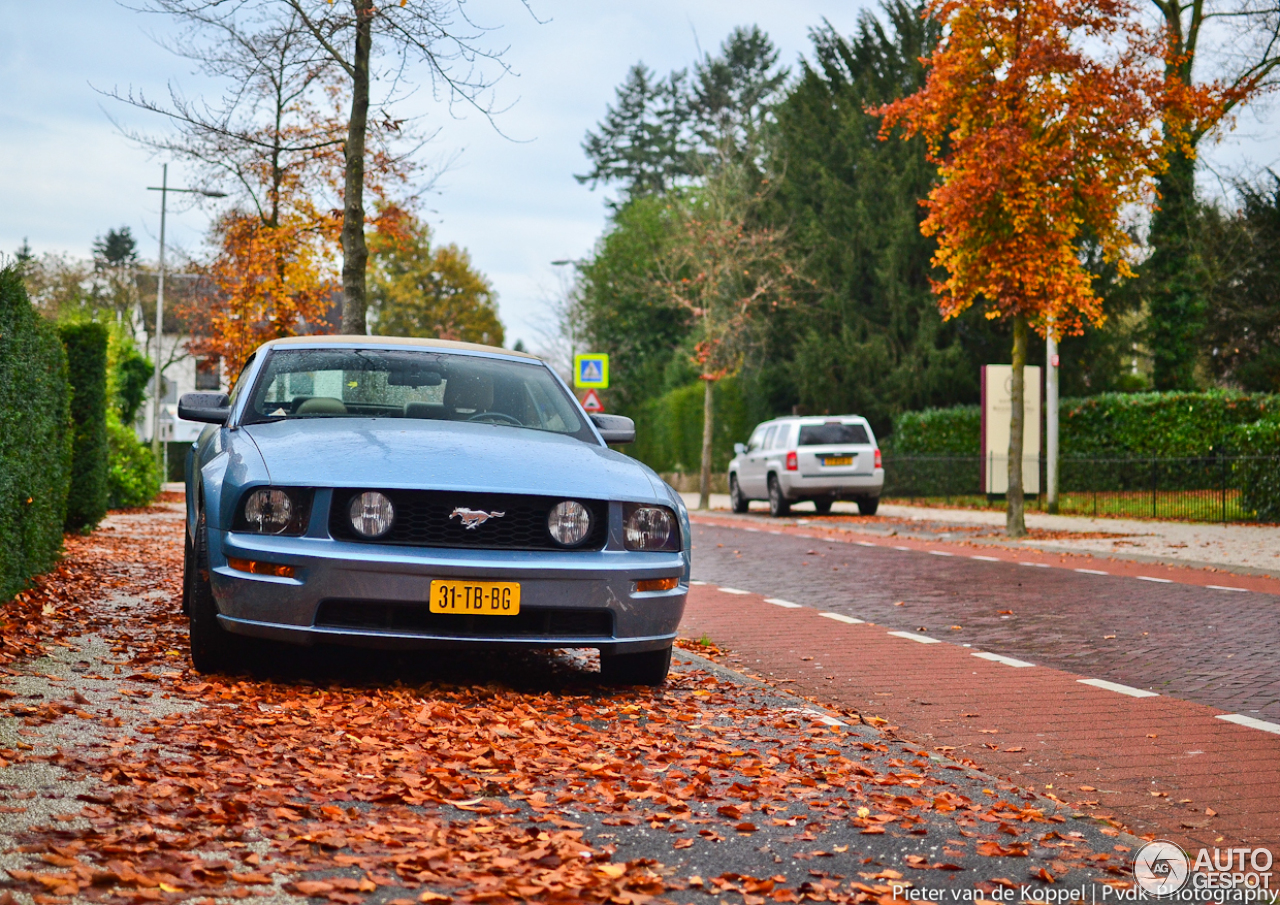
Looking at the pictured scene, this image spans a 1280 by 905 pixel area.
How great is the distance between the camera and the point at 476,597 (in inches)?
231

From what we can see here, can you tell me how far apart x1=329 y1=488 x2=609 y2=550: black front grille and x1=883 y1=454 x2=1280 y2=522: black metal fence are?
649 inches

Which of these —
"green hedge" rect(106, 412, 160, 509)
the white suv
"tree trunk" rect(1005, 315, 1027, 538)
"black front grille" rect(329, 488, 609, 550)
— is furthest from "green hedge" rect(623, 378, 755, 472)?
"black front grille" rect(329, 488, 609, 550)

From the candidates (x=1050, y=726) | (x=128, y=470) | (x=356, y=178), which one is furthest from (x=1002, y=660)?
(x=128, y=470)

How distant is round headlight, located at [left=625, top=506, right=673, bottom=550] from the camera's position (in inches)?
248

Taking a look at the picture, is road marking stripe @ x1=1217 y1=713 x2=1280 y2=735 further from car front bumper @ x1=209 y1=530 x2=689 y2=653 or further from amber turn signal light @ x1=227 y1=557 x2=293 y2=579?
amber turn signal light @ x1=227 y1=557 x2=293 y2=579

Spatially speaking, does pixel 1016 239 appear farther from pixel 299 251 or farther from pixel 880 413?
pixel 880 413

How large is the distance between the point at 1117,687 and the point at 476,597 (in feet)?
11.5

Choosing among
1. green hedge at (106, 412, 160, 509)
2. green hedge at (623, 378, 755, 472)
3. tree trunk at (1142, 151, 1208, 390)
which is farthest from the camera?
green hedge at (623, 378, 755, 472)

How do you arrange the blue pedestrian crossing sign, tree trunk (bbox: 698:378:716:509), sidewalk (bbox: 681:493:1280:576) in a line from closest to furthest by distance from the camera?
sidewalk (bbox: 681:493:1280:576) → the blue pedestrian crossing sign → tree trunk (bbox: 698:378:716:509)

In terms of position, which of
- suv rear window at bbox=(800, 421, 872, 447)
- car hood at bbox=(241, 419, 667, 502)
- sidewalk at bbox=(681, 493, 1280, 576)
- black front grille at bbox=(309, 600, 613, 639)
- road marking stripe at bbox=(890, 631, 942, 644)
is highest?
suv rear window at bbox=(800, 421, 872, 447)

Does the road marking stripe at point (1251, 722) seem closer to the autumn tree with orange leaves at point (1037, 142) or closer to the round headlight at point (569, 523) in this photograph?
the round headlight at point (569, 523)

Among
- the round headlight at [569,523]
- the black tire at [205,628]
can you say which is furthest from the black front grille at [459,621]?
the black tire at [205,628]

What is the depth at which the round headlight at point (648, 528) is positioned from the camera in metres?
6.30

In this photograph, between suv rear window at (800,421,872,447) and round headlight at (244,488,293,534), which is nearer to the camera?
round headlight at (244,488,293,534)
